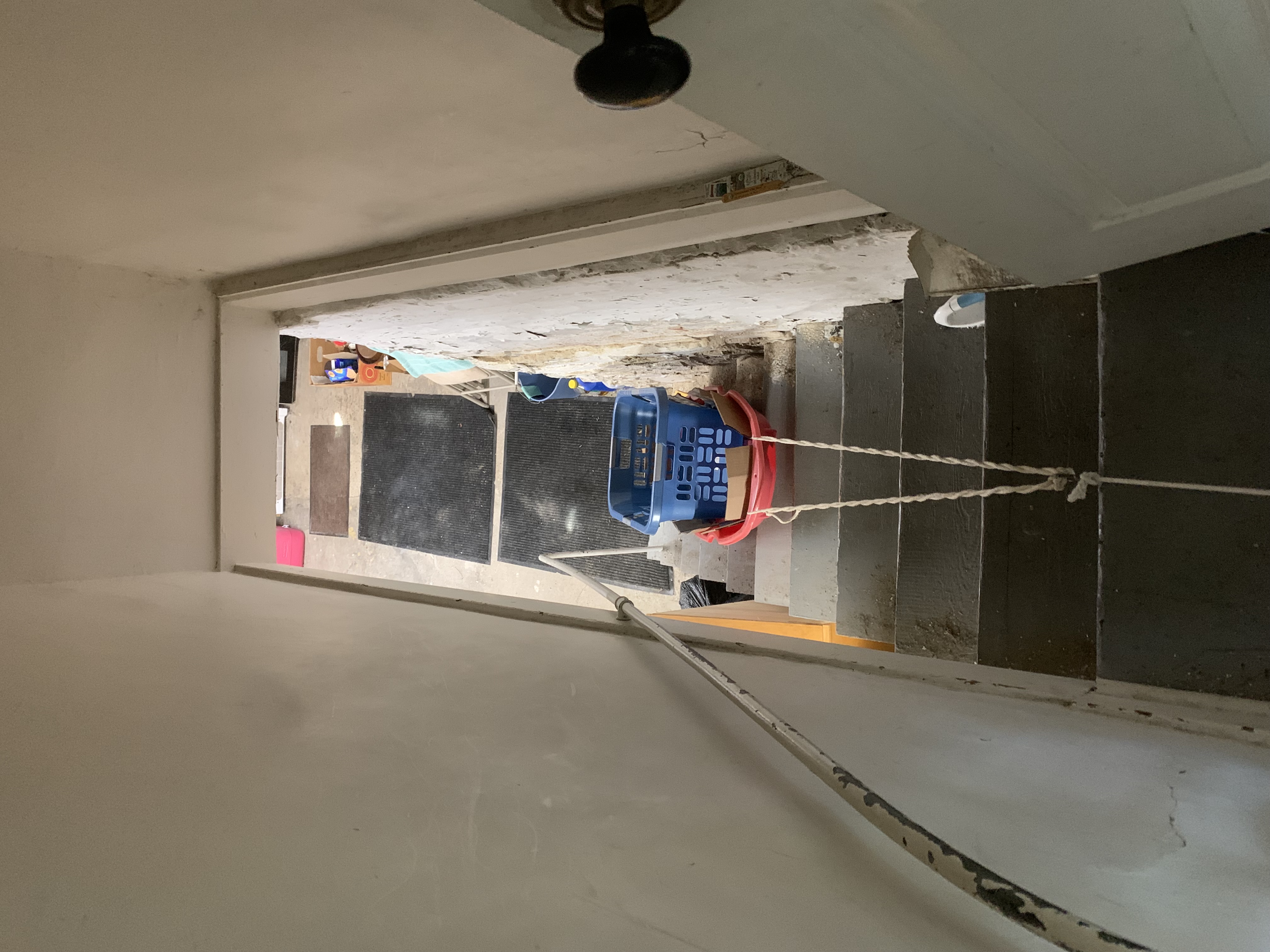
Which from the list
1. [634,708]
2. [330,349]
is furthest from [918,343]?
[330,349]

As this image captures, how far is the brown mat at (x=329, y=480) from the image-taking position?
523 centimetres

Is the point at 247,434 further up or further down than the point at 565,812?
further up

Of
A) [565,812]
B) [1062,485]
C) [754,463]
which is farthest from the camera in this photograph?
[754,463]

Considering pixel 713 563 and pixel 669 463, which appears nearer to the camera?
pixel 669 463

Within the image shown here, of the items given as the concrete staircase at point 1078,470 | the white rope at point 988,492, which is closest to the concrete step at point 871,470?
the concrete staircase at point 1078,470

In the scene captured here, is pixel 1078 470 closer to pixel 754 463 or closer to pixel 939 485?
pixel 939 485

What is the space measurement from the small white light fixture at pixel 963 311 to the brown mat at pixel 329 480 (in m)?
4.60

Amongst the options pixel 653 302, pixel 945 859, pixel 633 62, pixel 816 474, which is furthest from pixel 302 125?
pixel 816 474

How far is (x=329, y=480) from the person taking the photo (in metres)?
5.33

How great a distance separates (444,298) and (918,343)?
3.82ft

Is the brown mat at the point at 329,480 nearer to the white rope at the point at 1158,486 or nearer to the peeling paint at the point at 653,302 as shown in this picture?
the peeling paint at the point at 653,302

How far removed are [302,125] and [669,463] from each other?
1951 mm

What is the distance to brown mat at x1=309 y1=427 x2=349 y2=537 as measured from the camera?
5.23 m

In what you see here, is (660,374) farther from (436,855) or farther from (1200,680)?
(436,855)
